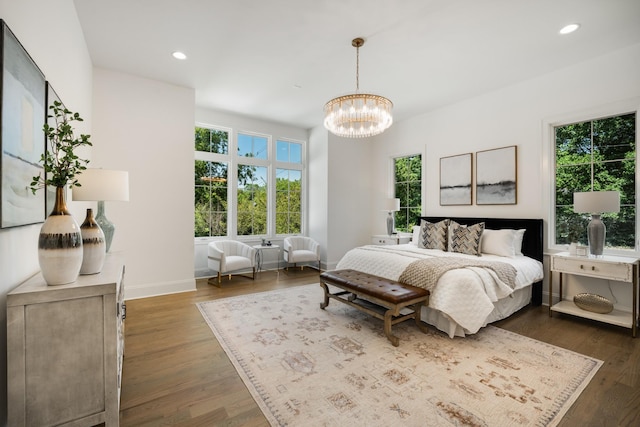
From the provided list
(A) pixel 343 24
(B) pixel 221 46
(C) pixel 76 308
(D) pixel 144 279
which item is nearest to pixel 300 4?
(A) pixel 343 24

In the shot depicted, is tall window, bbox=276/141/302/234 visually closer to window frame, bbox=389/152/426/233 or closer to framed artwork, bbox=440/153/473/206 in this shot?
window frame, bbox=389/152/426/233

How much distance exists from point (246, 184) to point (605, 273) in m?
5.29

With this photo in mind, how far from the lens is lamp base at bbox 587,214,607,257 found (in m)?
3.09

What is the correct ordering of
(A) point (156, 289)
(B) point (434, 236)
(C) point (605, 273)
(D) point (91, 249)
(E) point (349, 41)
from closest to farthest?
(D) point (91, 249)
(C) point (605, 273)
(E) point (349, 41)
(A) point (156, 289)
(B) point (434, 236)

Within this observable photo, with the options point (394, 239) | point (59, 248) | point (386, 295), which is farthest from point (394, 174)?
point (59, 248)

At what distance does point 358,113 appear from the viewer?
3.16 m

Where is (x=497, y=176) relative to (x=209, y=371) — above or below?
above

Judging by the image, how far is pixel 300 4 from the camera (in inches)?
100

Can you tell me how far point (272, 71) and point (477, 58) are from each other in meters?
2.48

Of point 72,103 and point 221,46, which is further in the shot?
point 221,46

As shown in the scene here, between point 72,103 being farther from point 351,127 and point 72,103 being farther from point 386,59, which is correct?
point 386,59

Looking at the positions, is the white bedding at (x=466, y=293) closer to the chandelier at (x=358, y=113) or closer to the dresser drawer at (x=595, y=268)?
the dresser drawer at (x=595, y=268)

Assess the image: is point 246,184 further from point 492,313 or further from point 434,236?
point 492,313

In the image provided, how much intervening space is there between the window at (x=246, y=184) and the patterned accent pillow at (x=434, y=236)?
9.29 feet
